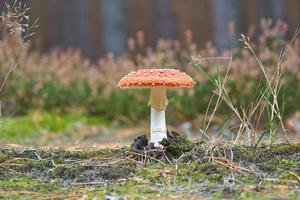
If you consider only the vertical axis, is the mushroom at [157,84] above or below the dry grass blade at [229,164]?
above

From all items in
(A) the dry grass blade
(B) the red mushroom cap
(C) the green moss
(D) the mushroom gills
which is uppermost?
Result: (B) the red mushroom cap

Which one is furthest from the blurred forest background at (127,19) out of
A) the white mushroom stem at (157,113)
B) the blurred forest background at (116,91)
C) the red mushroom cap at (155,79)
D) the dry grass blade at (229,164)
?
the dry grass blade at (229,164)

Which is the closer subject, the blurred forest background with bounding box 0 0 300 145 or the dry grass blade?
the dry grass blade

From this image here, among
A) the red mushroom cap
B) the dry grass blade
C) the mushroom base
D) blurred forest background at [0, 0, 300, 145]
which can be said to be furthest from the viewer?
blurred forest background at [0, 0, 300, 145]

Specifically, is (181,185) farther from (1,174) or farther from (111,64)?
(111,64)

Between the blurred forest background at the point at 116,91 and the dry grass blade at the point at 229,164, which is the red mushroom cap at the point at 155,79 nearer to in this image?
the dry grass blade at the point at 229,164

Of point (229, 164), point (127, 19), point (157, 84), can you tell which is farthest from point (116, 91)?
point (127, 19)

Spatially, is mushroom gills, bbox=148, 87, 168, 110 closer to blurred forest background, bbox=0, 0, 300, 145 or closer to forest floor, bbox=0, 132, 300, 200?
forest floor, bbox=0, 132, 300, 200

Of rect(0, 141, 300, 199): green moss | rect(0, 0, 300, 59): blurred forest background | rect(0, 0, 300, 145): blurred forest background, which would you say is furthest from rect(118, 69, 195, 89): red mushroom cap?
rect(0, 0, 300, 59): blurred forest background

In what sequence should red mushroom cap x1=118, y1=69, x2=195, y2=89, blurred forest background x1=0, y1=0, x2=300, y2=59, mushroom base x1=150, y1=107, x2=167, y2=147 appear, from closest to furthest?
red mushroom cap x1=118, y1=69, x2=195, y2=89, mushroom base x1=150, y1=107, x2=167, y2=147, blurred forest background x1=0, y1=0, x2=300, y2=59
